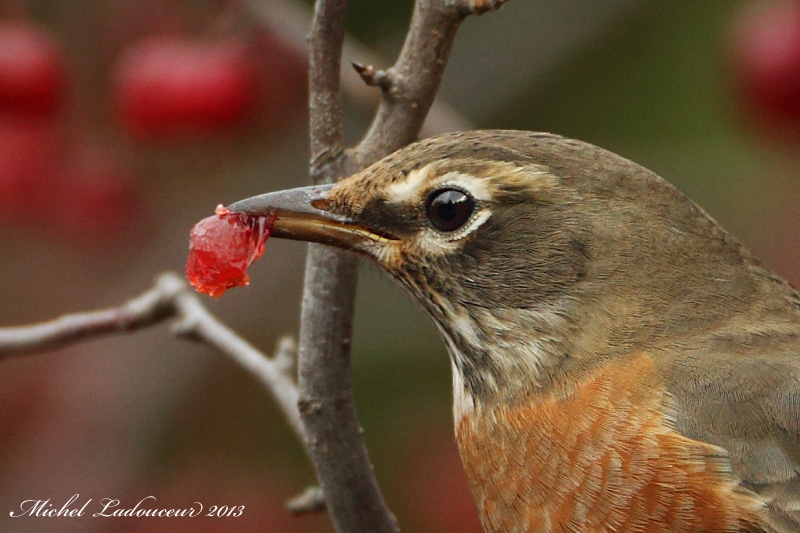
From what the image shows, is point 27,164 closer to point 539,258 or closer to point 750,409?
point 539,258

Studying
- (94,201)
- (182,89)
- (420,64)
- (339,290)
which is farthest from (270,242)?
(420,64)

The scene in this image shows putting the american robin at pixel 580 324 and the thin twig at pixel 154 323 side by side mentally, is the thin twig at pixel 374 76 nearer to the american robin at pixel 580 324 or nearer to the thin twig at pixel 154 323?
the american robin at pixel 580 324

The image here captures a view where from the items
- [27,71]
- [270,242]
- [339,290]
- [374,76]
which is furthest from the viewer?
[270,242]

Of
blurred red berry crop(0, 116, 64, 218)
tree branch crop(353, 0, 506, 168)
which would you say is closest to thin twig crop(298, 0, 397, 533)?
tree branch crop(353, 0, 506, 168)

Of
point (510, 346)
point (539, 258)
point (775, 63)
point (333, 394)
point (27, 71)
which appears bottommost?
point (333, 394)

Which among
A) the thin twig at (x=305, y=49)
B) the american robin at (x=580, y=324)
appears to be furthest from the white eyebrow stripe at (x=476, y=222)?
the thin twig at (x=305, y=49)

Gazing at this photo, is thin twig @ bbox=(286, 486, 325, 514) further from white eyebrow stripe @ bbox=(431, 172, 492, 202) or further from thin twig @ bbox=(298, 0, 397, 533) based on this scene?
white eyebrow stripe @ bbox=(431, 172, 492, 202)

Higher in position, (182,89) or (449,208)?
(182,89)

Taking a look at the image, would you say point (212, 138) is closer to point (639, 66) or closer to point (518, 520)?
point (518, 520)
